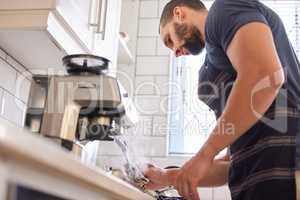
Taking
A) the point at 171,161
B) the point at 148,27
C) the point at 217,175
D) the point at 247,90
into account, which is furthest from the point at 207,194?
the point at 247,90

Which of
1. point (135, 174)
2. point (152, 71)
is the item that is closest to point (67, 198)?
point (135, 174)

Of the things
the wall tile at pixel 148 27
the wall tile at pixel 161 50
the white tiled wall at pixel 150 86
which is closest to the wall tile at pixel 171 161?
the white tiled wall at pixel 150 86

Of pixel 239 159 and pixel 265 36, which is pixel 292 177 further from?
pixel 265 36

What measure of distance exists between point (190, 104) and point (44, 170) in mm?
1898

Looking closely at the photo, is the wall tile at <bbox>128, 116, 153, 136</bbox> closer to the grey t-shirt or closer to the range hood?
the range hood

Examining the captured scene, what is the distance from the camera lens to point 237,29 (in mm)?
1112

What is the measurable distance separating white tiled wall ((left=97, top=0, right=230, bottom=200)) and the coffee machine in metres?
1.05

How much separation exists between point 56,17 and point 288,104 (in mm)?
669

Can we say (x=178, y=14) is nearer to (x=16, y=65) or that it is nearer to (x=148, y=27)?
(x=16, y=65)

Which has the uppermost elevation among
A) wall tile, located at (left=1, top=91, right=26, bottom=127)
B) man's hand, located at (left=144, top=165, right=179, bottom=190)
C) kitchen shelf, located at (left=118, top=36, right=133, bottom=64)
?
kitchen shelf, located at (left=118, top=36, right=133, bottom=64)

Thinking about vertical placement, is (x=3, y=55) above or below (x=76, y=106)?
above

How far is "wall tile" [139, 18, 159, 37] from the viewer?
8.25 feet

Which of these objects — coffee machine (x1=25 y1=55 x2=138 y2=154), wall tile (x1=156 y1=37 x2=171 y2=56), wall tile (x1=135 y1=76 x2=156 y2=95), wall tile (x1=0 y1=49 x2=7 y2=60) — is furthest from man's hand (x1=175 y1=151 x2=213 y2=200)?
A: wall tile (x1=156 y1=37 x2=171 y2=56)

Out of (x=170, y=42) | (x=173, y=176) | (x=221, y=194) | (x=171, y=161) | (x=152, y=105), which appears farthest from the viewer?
(x=152, y=105)
